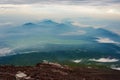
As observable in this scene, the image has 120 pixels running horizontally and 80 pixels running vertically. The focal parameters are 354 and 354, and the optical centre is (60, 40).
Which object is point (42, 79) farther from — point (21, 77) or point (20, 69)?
point (20, 69)

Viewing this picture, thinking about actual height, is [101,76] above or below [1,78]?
below

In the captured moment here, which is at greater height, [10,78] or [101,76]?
[10,78]

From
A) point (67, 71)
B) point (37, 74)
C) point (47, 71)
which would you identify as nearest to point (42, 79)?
point (37, 74)

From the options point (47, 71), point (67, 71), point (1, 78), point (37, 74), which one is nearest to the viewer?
point (1, 78)

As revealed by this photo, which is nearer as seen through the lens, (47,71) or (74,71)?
(47,71)

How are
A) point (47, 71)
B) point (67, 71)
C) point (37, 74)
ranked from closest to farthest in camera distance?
point (37, 74)
point (47, 71)
point (67, 71)

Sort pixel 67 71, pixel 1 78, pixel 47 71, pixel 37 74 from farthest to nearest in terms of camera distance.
A: pixel 67 71 < pixel 47 71 < pixel 37 74 < pixel 1 78

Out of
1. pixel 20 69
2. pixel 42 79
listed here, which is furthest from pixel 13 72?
pixel 42 79

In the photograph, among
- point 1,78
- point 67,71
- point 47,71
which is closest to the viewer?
point 1,78

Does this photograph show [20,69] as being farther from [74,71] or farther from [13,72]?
[74,71]
